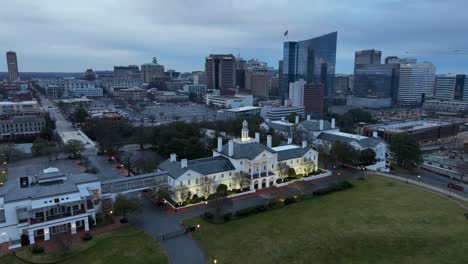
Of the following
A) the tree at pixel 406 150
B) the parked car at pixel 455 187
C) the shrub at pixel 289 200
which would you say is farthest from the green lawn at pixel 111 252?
the tree at pixel 406 150

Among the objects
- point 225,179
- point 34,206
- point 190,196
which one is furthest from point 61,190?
point 225,179

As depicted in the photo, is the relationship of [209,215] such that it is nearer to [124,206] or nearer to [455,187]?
[124,206]

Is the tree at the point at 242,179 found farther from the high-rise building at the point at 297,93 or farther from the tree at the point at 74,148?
the high-rise building at the point at 297,93

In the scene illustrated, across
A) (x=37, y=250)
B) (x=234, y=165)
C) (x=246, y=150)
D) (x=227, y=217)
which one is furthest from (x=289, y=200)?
(x=37, y=250)

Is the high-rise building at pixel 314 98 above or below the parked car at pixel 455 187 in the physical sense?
above

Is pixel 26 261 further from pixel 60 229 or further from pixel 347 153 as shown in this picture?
pixel 347 153

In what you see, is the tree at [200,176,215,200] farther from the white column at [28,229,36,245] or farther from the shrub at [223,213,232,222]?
the white column at [28,229,36,245]
